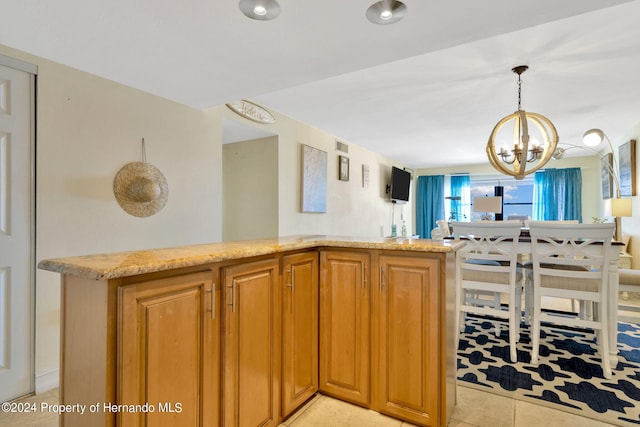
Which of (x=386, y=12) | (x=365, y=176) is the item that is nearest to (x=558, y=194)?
(x=365, y=176)

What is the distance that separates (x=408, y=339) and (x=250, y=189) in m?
3.04

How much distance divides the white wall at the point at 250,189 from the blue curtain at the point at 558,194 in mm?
6152

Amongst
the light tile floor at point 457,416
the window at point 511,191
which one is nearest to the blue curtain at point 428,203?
the window at point 511,191

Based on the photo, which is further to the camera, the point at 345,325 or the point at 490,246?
the point at 490,246

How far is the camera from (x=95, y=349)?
100cm

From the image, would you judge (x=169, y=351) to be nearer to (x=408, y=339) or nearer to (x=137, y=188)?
(x=408, y=339)

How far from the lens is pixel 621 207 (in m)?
4.27

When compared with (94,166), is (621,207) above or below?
below

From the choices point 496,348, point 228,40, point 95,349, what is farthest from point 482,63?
point 95,349

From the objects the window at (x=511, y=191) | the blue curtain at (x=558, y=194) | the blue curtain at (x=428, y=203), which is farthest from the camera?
the blue curtain at (x=428, y=203)

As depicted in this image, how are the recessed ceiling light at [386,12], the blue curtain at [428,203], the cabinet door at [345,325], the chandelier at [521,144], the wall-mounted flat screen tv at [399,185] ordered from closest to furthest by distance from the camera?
the recessed ceiling light at [386,12] < the cabinet door at [345,325] < the chandelier at [521,144] < the wall-mounted flat screen tv at [399,185] < the blue curtain at [428,203]

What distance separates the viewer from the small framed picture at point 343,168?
5303mm

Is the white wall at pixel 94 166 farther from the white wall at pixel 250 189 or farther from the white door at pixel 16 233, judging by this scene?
the white wall at pixel 250 189

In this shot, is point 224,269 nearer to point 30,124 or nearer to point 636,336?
point 30,124
